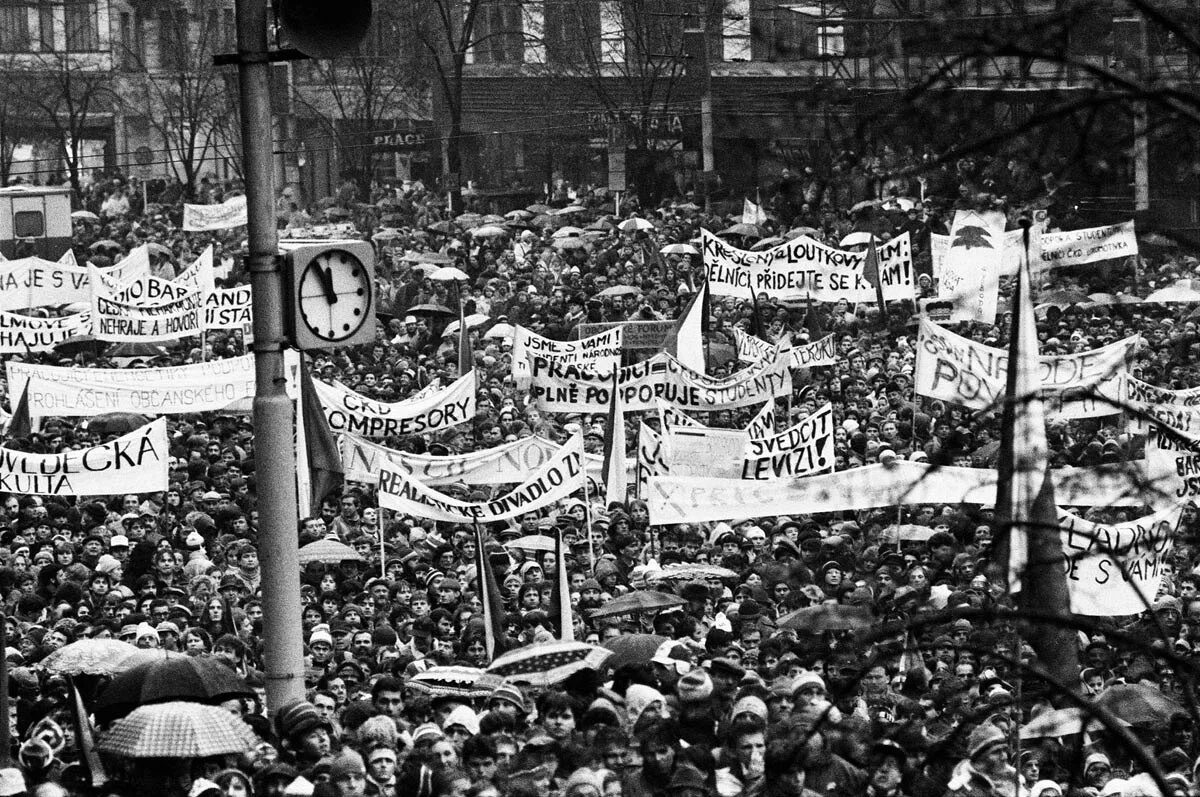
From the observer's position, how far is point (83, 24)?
227ft

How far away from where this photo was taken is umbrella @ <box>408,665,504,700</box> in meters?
10.7

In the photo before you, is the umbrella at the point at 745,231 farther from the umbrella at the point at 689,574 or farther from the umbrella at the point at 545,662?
the umbrella at the point at 545,662

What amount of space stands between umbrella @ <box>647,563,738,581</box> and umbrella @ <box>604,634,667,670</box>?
283 cm

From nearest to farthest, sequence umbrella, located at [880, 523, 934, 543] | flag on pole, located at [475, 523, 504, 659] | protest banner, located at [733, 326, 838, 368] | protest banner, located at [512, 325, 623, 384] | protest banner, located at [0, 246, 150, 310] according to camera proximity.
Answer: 1. flag on pole, located at [475, 523, 504, 659]
2. umbrella, located at [880, 523, 934, 543]
3. protest banner, located at [512, 325, 623, 384]
4. protest banner, located at [733, 326, 838, 368]
5. protest banner, located at [0, 246, 150, 310]

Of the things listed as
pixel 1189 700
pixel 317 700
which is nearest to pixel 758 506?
pixel 317 700

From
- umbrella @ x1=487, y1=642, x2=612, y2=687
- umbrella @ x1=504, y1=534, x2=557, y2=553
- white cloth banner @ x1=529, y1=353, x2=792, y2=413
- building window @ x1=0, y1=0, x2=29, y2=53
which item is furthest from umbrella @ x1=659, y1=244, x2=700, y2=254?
building window @ x1=0, y1=0, x2=29, y2=53

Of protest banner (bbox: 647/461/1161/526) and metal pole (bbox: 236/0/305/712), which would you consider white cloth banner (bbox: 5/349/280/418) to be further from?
metal pole (bbox: 236/0/305/712)

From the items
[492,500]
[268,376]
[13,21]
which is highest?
[13,21]

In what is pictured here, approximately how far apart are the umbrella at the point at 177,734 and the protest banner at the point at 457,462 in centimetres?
725

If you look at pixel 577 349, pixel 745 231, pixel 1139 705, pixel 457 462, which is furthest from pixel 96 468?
pixel 745 231

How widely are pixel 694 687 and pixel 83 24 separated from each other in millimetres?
62903

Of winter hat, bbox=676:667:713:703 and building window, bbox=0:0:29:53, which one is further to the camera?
building window, bbox=0:0:29:53

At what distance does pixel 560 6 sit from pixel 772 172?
57201 mm

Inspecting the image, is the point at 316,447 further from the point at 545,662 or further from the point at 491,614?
the point at 545,662
